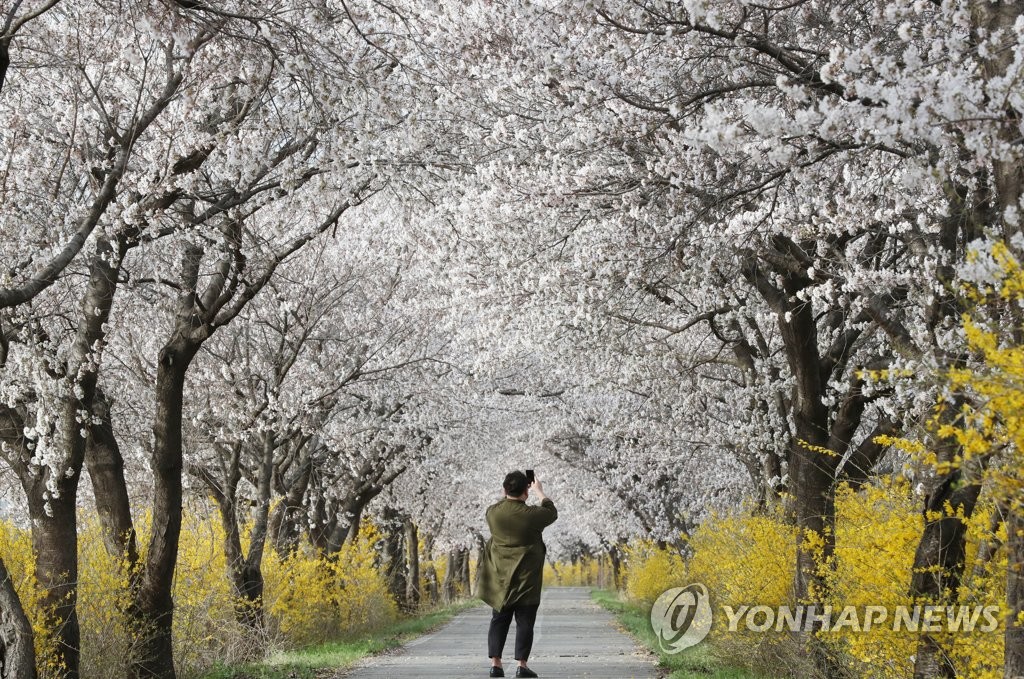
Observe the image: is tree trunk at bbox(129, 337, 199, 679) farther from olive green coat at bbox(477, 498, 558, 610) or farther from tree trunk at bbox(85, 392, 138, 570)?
olive green coat at bbox(477, 498, 558, 610)

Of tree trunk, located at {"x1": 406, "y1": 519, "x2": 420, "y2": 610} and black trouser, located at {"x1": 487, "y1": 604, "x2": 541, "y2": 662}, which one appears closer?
black trouser, located at {"x1": 487, "y1": 604, "x2": 541, "y2": 662}

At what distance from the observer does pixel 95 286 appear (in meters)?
10.5

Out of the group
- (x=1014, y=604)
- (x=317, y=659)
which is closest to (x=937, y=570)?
(x=1014, y=604)

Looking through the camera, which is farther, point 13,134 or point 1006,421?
point 13,134

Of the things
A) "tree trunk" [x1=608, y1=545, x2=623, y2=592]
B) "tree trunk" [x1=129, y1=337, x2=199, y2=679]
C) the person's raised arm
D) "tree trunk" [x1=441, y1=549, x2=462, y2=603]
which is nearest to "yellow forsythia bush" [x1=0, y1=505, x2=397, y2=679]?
"tree trunk" [x1=129, y1=337, x2=199, y2=679]

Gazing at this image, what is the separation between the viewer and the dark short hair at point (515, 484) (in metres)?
9.60

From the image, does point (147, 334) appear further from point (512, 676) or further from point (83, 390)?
point (512, 676)

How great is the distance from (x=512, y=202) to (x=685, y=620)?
943 centimetres

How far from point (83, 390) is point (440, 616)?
25.2 meters

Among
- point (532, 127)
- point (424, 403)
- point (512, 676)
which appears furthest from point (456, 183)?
point (424, 403)

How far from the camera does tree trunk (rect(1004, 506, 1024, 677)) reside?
532 cm

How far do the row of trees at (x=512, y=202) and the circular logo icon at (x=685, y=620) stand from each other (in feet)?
6.90

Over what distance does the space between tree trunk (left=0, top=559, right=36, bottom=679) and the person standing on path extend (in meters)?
3.81

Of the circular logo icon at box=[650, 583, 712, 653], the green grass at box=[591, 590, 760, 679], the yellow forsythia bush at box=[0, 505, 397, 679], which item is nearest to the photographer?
the yellow forsythia bush at box=[0, 505, 397, 679]
